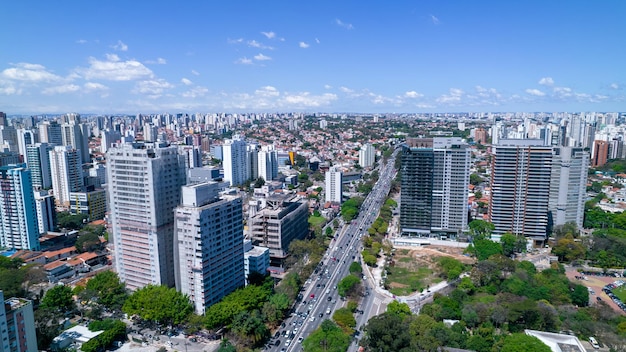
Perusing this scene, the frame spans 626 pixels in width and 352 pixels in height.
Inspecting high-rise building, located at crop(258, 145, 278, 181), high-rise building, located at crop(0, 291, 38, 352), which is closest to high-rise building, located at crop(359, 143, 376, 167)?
high-rise building, located at crop(258, 145, 278, 181)

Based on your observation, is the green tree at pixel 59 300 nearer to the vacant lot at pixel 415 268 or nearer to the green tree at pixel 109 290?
the green tree at pixel 109 290

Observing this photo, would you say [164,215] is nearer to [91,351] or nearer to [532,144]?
[91,351]

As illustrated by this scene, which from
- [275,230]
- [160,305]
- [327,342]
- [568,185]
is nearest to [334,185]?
[275,230]

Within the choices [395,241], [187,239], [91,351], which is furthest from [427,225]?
[91,351]

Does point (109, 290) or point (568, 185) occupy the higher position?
point (568, 185)

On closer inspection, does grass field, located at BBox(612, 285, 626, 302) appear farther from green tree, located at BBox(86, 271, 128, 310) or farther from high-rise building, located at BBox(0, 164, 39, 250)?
high-rise building, located at BBox(0, 164, 39, 250)

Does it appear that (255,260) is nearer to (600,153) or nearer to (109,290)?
(109,290)
